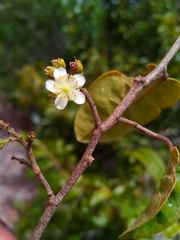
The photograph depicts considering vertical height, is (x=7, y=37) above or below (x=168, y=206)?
below

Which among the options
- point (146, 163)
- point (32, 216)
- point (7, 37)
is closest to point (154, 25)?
point (146, 163)

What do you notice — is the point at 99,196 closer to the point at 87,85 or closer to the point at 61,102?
the point at 87,85

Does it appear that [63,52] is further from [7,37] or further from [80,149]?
[80,149]

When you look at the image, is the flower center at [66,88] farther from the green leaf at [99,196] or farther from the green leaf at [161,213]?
the green leaf at [99,196]

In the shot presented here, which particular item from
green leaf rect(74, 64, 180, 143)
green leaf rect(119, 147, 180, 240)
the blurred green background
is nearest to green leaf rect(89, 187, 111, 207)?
the blurred green background

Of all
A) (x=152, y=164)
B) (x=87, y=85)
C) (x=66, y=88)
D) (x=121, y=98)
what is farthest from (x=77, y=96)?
(x=87, y=85)

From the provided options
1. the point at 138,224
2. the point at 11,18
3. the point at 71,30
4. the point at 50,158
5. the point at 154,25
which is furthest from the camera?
the point at 11,18
